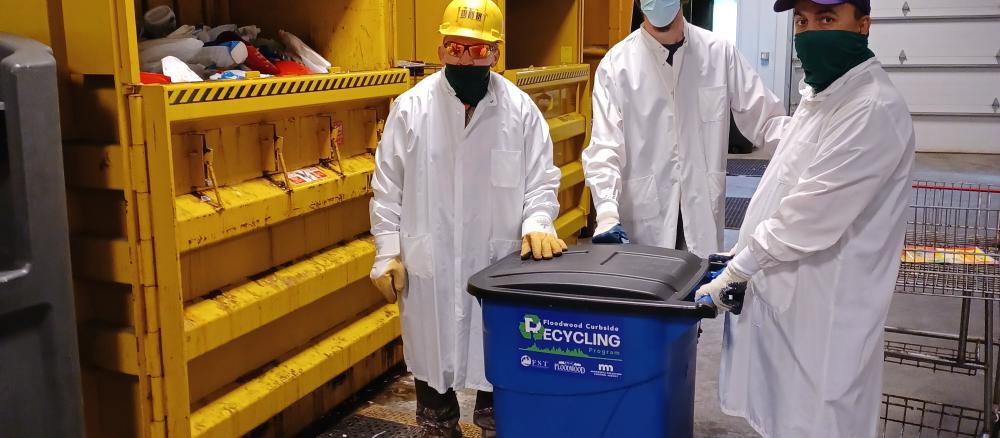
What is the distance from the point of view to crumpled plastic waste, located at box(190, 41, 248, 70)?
3137mm

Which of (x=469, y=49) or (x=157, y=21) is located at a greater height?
(x=157, y=21)

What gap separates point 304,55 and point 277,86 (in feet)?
2.25

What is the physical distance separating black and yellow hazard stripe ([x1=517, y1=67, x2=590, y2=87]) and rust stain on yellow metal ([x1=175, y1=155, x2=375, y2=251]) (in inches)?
50.1

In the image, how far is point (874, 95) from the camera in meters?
2.12

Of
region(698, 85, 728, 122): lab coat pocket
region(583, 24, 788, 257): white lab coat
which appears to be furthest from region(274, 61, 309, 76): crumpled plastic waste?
region(698, 85, 728, 122): lab coat pocket

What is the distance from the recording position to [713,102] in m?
3.37

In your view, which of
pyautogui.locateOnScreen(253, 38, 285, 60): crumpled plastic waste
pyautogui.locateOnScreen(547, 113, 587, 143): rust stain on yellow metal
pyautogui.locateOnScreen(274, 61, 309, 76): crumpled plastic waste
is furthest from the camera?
pyautogui.locateOnScreen(547, 113, 587, 143): rust stain on yellow metal

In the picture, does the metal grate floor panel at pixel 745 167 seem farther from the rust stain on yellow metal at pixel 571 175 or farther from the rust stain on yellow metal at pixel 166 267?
the rust stain on yellow metal at pixel 166 267

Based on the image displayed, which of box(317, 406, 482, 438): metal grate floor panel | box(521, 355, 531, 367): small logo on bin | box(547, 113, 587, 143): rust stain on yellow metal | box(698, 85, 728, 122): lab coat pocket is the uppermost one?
box(698, 85, 728, 122): lab coat pocket

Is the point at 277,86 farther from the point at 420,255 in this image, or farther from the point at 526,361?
the point at 526,361

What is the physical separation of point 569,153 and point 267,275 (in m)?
2.87

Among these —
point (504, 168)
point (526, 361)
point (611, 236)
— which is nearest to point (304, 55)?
point (504, 168)

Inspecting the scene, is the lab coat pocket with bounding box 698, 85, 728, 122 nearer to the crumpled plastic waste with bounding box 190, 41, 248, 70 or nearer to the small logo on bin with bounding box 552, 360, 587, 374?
the small logo on bin with bounding box 552, 360, 587, 374

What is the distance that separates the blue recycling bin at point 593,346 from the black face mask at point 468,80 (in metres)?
0.79
